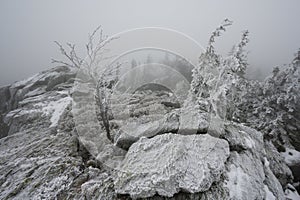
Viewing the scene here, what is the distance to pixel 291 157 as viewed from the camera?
16.9 meters

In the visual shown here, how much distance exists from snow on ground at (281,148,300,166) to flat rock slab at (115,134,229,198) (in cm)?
1443

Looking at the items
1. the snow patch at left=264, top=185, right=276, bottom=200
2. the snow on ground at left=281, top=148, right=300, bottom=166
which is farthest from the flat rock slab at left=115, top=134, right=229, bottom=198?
the snow on ground at left=281, top=148, right=300, bottom=166

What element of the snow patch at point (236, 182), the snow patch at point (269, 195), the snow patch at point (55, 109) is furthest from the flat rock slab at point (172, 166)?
the snow patch at point (55, 109)

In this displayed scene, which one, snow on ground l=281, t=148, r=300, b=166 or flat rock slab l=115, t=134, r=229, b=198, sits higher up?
flat rock slab l=115, t=134, r=229, b=198

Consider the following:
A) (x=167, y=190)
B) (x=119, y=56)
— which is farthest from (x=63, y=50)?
(x=167, y=190)

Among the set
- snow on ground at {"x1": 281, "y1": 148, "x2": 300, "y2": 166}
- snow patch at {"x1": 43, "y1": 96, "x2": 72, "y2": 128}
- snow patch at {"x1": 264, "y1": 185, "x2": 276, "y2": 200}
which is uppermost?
snow patch at {"x1": 264, "y1": 185, "x2": 276, "y2": 200}

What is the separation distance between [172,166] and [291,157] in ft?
57.8

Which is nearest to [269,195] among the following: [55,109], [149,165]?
[149,165]

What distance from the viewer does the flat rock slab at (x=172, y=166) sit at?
5.32m

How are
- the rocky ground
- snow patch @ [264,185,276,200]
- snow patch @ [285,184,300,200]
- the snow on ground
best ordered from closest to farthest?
1. the rocky ground
2. snow patch @ [264,185,276,200]
3. snow patch @ [285,184,300,200]
4. the snow on ground

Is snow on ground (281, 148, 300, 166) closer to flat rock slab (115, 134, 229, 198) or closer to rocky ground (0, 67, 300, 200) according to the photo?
rocky ground (0, 67, 300, 200)

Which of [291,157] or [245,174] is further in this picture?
[291,157]

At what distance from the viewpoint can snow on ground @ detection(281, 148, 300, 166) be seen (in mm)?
16391

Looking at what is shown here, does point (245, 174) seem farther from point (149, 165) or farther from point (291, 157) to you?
point (291, 157)
